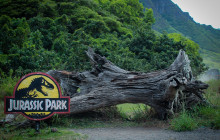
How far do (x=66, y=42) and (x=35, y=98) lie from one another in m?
11.7

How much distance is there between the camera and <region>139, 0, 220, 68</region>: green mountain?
30259mm

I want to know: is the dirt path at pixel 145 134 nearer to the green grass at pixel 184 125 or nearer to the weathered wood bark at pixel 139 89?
the green grass at pixel 184 125

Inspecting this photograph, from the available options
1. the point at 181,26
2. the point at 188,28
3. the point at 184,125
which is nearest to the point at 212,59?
the point at 188,28

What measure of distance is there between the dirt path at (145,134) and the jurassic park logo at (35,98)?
110cm

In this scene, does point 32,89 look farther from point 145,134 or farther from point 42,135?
point 145,134

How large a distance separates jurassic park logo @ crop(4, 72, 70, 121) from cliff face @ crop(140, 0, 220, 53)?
23415mm

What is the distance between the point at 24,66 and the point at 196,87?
8.77 metres

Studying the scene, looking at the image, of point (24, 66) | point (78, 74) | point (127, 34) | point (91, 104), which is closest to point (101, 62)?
point (78, 74)

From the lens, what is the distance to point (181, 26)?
39.9 m

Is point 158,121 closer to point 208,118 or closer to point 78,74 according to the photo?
point 208,118

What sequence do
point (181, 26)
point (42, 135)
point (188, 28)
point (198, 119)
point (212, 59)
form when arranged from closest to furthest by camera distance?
point (42, 135) → point (198, 119) → point (212, 59) → point (188, 28) → point (181, 26)

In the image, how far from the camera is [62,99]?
14.7 feet

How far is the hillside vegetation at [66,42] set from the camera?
11459mm

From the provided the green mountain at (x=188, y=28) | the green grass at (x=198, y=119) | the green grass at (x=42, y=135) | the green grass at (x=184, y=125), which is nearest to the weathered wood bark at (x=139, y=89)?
the green grass at (x=198, y=119)
